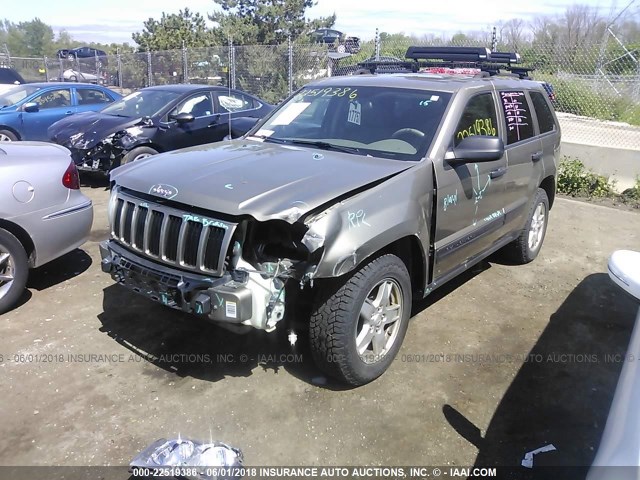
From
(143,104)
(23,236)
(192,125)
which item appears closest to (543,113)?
(23,236)

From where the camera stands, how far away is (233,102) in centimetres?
924

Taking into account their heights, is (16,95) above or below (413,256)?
above

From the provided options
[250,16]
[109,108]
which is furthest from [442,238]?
[250,16]

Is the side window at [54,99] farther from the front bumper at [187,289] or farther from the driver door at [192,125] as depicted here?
the front bumper at [187,289]

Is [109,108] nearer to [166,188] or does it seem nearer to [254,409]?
[166,188]

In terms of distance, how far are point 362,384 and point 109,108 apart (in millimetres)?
7461

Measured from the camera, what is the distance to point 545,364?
3.82 meters

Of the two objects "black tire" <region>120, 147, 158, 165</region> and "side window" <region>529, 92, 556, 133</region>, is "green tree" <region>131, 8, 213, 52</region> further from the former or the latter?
"side window" <region>529, 92, 556, 133</region>

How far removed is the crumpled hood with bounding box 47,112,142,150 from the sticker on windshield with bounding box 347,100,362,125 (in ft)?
15.8

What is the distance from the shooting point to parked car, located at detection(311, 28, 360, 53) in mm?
18438

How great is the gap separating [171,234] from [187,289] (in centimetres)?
38

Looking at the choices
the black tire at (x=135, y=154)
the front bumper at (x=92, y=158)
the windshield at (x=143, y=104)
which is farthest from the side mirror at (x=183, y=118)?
the front bumper at (x=92, y=158)

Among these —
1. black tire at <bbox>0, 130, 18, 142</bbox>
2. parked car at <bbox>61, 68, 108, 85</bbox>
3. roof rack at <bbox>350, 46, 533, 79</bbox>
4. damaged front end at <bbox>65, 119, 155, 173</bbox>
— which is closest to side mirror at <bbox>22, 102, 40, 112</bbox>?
black tire at <bbox>0, 130, 18, 142</bbox>

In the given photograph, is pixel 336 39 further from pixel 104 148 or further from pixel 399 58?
pixel 104 148
